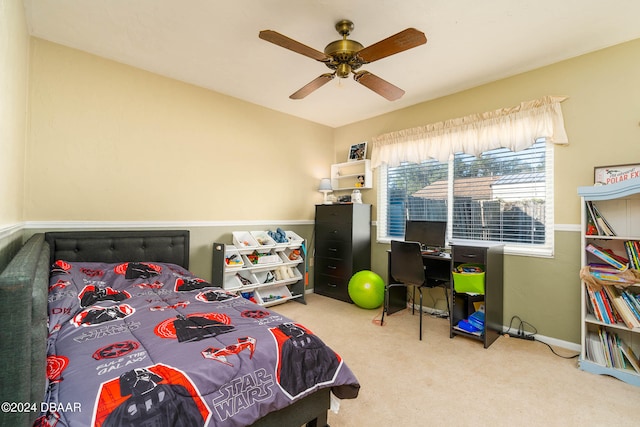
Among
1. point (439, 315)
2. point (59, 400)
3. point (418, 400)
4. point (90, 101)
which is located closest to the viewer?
point (59, 400)

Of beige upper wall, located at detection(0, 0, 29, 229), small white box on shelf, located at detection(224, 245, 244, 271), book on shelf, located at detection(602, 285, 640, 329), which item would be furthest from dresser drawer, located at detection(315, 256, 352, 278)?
beige upper wall, located at detection(0, 0, 29, 229)

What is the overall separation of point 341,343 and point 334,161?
2975 millimetres

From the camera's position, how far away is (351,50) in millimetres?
2150

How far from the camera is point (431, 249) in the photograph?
3586mm

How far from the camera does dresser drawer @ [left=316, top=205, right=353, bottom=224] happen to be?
162 inches

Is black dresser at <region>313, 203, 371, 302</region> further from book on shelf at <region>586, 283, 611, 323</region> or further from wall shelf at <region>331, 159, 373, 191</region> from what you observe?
book on shelf at <region>586, 283, 611, 323</region>

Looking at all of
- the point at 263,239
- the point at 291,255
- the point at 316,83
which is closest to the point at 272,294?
the point at 291,255

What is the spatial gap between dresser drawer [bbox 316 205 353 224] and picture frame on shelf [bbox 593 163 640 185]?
97.2 inches

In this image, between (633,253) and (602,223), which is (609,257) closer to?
(633,253)

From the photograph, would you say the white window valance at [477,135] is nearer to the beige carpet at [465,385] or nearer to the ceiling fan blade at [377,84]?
the ceiling fan blade at [377,84]

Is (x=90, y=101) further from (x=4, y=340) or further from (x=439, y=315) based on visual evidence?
(x=439, y=315)

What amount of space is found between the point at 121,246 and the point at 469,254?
3.32m

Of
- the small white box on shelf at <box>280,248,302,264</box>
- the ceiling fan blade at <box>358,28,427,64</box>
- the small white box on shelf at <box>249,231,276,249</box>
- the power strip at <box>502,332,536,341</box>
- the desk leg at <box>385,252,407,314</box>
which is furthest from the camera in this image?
the small white box on shelf at <box>280,248,302,264</box>

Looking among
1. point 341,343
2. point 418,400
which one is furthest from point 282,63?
point 418,400
